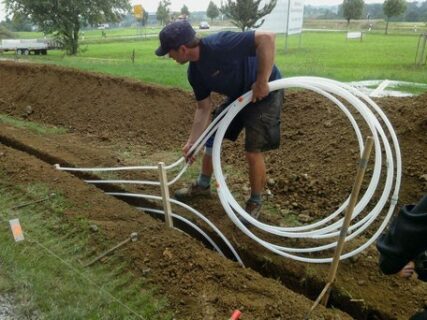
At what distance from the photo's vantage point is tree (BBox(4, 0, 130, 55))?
915 inches

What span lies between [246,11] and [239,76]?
50.1 ft

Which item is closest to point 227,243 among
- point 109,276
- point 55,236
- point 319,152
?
point 109,276

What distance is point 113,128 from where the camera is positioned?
631 cm

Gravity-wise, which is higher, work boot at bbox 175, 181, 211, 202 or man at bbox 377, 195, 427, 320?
man at bbox 377, 195, 427, 320

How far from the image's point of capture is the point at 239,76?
3059 mm

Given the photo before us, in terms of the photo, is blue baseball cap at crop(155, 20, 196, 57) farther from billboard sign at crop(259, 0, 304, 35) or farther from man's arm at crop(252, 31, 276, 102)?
billboard sign at crop(259, 0, 304, 35)

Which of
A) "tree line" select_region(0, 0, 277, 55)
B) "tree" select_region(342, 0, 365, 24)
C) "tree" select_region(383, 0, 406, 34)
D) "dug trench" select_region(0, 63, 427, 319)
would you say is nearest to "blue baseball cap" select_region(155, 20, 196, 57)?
"dug trench" select_region(0, 63, 427, 319)

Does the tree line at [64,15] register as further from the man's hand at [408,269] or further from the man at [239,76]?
the man's hand at [408,269]

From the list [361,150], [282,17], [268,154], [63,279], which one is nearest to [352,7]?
[282,17]

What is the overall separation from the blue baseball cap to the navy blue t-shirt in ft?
0.48

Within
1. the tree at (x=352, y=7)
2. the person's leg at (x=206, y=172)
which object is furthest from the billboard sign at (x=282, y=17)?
the tree at (x=352, y=7)

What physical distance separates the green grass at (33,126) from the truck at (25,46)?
71.3 feet

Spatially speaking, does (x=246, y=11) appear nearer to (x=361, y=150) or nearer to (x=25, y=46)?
(x=361, y=150)

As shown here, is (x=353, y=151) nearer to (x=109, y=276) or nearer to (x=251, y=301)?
(x=251, y=301)
